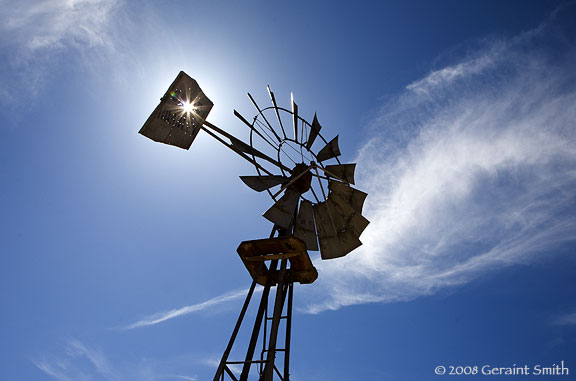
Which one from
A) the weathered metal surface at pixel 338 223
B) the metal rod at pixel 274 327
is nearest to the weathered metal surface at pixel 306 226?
the weathered metal surface at pixel 338 223

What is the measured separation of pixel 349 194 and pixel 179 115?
3853 millimetres

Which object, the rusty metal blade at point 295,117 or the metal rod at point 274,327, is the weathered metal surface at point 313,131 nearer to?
the rusty metal blade at point 295,117

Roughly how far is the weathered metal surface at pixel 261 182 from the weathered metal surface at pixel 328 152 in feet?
4.08

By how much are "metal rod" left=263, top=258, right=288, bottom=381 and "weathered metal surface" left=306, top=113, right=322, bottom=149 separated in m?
2.81

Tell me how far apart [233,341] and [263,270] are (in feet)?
5.17

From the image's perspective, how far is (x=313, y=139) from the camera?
8609 millimetres

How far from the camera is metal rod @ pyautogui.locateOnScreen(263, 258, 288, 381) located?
5.75 m

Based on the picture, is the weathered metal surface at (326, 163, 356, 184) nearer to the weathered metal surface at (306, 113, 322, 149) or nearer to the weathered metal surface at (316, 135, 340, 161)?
the weathered metal surface at (316, 135, 340, 161)

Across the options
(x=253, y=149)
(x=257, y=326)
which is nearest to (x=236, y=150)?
(x=253, y=149)

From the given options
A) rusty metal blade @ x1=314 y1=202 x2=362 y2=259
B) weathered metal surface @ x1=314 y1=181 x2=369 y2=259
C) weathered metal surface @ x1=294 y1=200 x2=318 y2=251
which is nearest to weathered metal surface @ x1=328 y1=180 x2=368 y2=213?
weathered metal surface @ x1=314 y1=181 x2=369 y2=259

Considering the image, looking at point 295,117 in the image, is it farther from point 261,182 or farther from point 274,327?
point 274,327

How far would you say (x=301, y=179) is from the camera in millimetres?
8070

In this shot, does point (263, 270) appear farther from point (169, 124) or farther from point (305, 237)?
point (169, 124)

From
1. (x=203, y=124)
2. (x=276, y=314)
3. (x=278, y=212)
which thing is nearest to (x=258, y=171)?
(x=278, y=212)
